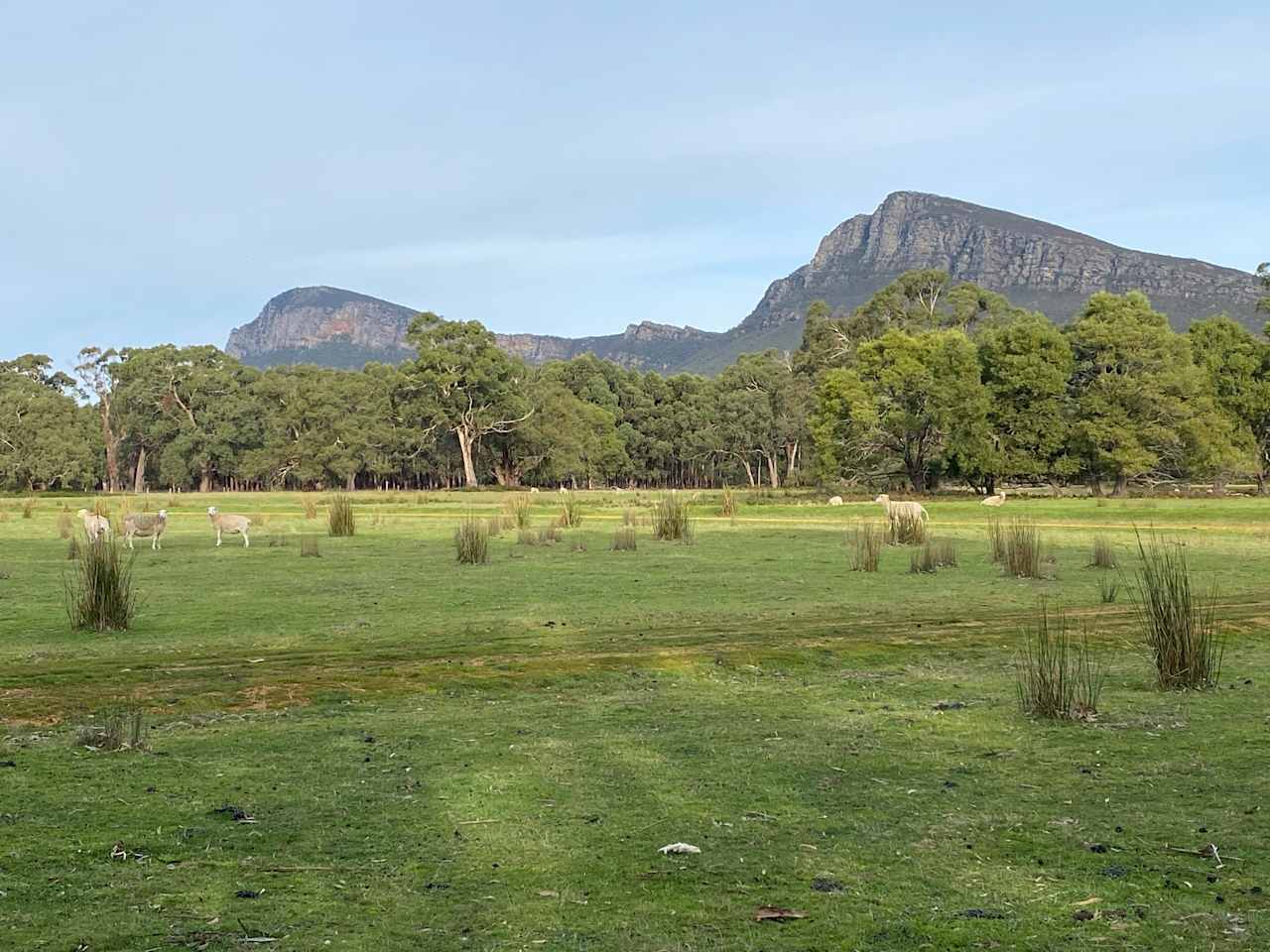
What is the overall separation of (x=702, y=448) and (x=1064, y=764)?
97.5 meters

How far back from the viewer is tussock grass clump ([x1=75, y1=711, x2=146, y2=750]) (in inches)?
287

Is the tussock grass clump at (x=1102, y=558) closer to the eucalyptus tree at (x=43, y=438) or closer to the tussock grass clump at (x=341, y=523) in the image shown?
the tussock grass clump at (x=341, y=523)

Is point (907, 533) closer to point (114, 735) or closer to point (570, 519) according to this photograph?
point (570, 519)

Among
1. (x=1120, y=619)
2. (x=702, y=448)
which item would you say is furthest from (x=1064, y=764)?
(x=702, y=448)

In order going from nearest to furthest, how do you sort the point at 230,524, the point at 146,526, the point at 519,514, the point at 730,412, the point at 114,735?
the point at 114,735 < the point at 146,526 < the point at 230,524 < the point at 519,514 < the point at 730,412

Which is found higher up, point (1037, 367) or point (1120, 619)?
point (1037, 367)

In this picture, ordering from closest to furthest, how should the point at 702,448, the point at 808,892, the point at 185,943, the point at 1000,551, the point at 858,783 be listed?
the point at 185,943 < the point at 808,892 < the point at 858,783 < the point at 1000,551 < the point at 702,448

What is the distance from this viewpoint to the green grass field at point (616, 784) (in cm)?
442

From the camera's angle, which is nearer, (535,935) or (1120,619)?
(535,935)

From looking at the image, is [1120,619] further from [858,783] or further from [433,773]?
[433,773]

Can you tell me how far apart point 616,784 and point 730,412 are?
3714 inches

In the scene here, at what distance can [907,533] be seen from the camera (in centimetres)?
2486

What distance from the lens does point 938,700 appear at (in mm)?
8750

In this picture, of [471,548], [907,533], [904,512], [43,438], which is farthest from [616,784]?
[43,438]
